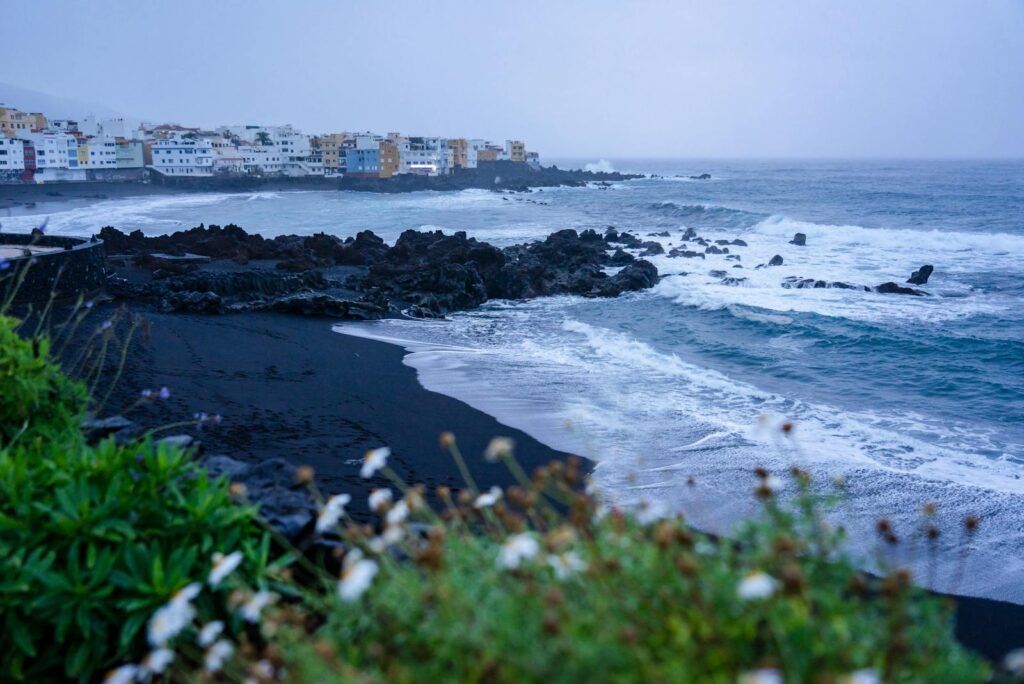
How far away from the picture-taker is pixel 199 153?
8944 centimetres

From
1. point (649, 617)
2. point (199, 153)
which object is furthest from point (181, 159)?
point (649, 617)

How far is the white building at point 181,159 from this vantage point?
8738cm

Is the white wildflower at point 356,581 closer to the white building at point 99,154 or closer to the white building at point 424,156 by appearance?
the white building at point 99,154

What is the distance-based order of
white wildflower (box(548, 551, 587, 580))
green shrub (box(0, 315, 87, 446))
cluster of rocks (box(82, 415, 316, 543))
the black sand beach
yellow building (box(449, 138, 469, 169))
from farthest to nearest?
yellow building (box(449, 138, 469, 169)) < the black sand beach < green shrub (box(0, 315, 87, 446)) < cluster of rocks (box(82, 415, 316, 543)) < white wildflower (box(548, 551, 587, 580))

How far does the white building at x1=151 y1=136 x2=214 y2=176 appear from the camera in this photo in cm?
8738

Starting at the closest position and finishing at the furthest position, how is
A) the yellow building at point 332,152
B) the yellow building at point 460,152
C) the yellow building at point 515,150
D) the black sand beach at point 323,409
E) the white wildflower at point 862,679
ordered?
the white wildflower at point 862,679, the black sand beach at point 323,409, the yellow building at point 332,152, the yellow building at point 460,152, the yellow building at point 515,150

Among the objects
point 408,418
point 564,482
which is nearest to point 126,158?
point 408,418

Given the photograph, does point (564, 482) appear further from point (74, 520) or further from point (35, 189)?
point (35, 189)

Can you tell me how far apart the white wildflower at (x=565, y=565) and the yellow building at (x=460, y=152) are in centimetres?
11331

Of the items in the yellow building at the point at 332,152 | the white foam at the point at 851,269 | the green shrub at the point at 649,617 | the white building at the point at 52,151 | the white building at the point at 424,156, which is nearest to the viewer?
the green shrub at the point at 649,617

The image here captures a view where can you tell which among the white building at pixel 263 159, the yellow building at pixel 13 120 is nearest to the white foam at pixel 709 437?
the white building at pixel 263 159

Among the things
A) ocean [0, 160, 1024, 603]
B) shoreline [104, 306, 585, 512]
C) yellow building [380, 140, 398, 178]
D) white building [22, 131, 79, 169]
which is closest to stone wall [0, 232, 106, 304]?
shoreline [104, 306, 585, 512]

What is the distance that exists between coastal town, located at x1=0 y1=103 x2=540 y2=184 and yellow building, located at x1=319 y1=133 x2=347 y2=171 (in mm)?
125

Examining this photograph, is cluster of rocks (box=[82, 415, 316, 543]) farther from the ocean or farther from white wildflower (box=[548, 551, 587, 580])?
white wildflower (box=[548, 551, 587, 580])
